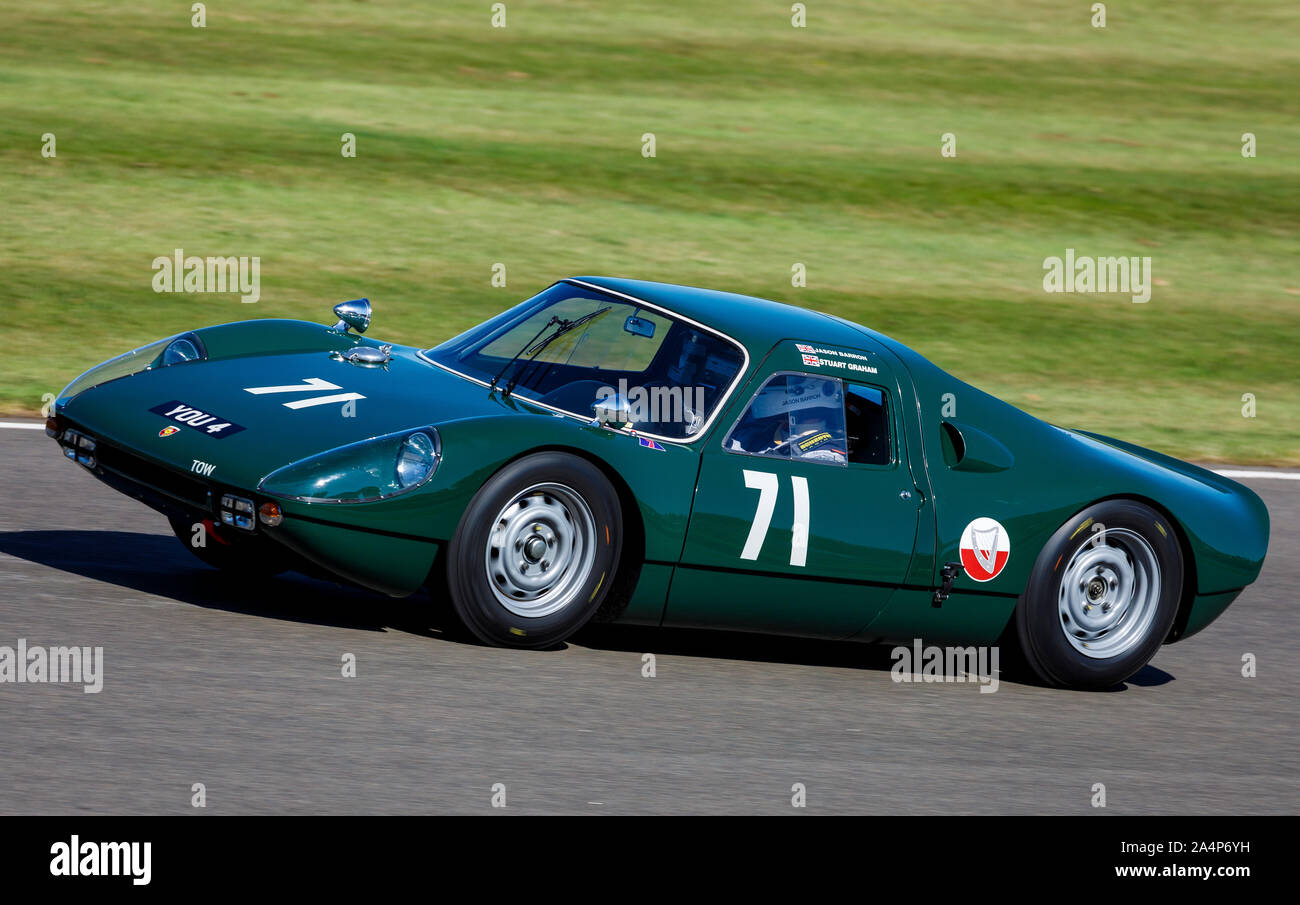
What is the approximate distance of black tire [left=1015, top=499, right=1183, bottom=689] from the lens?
663cm

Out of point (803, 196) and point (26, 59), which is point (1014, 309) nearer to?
point (803, 196)

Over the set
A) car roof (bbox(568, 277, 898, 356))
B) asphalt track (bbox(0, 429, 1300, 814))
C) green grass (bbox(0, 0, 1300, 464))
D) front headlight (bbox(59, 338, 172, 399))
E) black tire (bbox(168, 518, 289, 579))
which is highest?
green grass (bbox(0, 0, 1300, 464))

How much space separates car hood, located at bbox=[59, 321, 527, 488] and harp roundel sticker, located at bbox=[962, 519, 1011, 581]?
5.70 feet

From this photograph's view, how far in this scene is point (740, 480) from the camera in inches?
243

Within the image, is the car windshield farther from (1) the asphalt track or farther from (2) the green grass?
(2) the green grass

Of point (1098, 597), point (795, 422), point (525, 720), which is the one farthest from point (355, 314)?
point (1098, 597)

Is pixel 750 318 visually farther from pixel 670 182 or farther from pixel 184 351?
pixel 670 182

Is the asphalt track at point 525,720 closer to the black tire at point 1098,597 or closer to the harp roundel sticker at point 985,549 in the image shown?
the black tire at point 1098,597

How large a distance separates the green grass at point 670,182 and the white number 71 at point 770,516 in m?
5.39

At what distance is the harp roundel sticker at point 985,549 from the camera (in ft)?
21.3

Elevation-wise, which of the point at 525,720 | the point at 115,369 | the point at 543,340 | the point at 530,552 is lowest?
the point at 525,720

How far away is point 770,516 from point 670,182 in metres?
10.7

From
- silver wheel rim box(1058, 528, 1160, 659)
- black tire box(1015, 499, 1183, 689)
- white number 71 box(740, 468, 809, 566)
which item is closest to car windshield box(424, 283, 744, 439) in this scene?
white number 71 box(740, 468, 809, 566)

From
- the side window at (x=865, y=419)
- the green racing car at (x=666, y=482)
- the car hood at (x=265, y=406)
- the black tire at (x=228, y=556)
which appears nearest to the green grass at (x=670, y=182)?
the black tire at (x=228, y=556)
